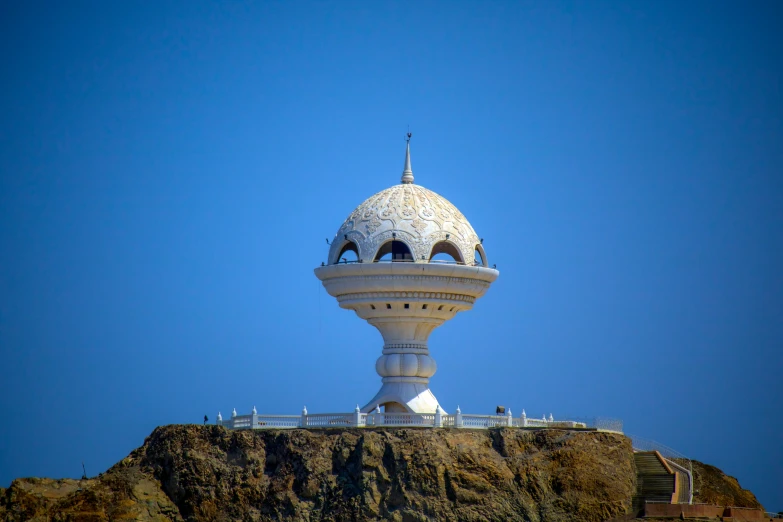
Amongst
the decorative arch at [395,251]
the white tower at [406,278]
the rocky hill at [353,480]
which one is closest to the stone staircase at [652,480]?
the rocky hill at [353,480]

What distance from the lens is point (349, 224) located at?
60094mm

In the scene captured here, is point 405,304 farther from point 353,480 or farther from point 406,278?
point 353,480

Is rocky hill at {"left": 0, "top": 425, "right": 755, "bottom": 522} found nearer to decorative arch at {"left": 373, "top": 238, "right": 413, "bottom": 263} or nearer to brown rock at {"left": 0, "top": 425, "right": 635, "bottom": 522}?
brown rock at {"left": 0, "top": 425, "right": 635, "bottom": 522}

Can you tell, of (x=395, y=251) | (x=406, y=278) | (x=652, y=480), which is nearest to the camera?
(x=652, y=480)

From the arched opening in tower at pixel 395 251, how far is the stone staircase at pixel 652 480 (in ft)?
36.5

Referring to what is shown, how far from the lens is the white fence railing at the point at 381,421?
55906 mm

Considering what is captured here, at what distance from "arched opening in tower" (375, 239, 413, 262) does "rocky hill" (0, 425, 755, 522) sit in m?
7.97

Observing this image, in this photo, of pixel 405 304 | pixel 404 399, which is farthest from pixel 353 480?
pixel 405 304

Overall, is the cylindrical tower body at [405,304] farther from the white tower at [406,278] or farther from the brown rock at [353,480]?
the brown rock at [353,480]

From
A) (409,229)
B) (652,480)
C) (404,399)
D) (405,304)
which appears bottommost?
(652,480)

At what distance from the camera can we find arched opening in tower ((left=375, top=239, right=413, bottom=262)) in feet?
199

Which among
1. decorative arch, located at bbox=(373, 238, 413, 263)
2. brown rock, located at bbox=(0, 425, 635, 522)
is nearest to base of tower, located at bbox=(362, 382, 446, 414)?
brown rock, located at bbox=(0, 425, 635, 522)

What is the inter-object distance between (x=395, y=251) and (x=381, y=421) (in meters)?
8.33

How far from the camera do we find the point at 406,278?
2293 inches
